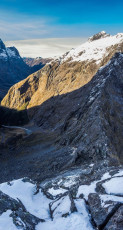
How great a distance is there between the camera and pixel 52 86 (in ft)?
487

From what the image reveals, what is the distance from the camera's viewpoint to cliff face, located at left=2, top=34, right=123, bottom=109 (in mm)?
130250

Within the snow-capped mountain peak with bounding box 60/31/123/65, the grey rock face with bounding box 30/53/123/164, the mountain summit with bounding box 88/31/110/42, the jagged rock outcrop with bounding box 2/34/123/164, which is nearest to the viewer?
the grey rock face with bounding box 30/53/123/164

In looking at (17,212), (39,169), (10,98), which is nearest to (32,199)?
(17,212)

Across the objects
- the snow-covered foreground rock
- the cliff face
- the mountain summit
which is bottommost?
the snow-covered foreground rock

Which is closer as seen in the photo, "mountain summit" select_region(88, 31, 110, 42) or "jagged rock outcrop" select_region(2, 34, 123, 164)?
"jagged rock outcrop" select_region(2, 34, 123, 164)

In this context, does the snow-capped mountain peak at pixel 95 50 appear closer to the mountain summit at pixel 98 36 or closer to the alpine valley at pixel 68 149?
the alpine valley at pixel 68 149

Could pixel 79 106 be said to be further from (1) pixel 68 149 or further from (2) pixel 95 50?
(2) pixel 95 50

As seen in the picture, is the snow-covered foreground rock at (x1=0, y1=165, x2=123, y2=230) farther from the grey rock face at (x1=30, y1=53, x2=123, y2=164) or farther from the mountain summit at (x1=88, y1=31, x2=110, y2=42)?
the mountain summit at (x1=88, y1=31, x2=110, y2=42)

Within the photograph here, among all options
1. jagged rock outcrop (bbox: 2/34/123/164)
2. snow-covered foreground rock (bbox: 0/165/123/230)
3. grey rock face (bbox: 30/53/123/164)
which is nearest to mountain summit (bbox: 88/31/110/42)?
jagged rock outcrop (bbox: 2/34/123/164)

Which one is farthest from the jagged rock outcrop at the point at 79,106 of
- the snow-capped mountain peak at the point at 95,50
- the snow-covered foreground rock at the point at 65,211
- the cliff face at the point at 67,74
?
the snow-covered foreground rock at the point at 65,211

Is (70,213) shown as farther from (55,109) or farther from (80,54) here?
(80,54)

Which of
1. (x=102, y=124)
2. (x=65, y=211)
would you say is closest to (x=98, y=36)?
(x=102, y=124)

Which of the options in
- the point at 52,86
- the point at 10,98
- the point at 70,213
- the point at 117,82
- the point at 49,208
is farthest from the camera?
the point at 10,98

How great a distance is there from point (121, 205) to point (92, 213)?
5.78 ft
